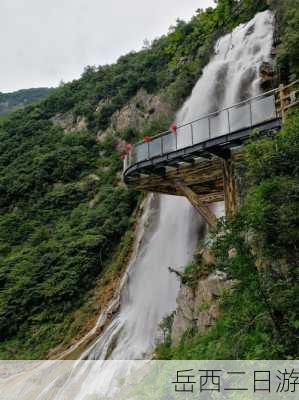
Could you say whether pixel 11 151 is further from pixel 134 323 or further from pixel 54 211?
pixel 134 323

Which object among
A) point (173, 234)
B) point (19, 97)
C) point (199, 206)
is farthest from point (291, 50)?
point (19, 97)

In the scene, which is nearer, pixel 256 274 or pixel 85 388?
pixel 256 274

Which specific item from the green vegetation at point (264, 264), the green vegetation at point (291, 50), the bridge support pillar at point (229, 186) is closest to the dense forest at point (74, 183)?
the green vegetation at point (291, 50)

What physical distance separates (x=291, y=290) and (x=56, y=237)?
955 inches

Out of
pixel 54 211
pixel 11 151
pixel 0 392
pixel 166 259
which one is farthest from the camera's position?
pixel 11 151

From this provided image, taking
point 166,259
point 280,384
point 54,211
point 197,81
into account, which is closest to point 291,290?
point 280,384

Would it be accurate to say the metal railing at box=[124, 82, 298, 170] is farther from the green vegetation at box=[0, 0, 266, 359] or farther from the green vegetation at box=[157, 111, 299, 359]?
the green vegetation at box=[157, 111, 299, 359]

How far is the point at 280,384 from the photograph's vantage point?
20.2 feet

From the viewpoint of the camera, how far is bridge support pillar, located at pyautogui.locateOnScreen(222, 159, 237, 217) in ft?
48.8

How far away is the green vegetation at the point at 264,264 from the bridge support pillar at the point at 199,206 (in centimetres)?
648

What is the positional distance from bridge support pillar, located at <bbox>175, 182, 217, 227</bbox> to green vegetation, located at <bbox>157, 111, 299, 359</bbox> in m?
6.48

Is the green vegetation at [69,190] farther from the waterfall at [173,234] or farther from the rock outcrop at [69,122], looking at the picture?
the waterfall at [173,234]

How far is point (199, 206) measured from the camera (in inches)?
647

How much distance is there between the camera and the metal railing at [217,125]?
523 inches
